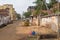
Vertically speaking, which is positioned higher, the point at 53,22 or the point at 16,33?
the point at 53,22

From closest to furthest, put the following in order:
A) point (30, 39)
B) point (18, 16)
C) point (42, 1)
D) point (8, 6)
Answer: point (30, 39) < point (42, 1) < point (8, 6) < point (18, 16)

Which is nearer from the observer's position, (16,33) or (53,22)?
(53,22)

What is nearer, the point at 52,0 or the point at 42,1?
the point at 42,1

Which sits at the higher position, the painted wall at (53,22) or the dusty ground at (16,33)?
the painted wall at (53,22)

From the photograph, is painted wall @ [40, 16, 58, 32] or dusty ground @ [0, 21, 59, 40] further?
painted wall @ [40, 16, 58, 32]

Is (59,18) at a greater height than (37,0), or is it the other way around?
(37,0)

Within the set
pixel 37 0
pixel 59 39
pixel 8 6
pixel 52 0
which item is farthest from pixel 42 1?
pixel 8 6

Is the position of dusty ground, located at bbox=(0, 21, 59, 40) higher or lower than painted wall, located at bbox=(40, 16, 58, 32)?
lower

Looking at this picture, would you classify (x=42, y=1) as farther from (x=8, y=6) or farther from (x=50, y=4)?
(x=8, y=6)

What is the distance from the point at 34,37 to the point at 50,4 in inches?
1243

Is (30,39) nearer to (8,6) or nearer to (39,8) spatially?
(39,8)

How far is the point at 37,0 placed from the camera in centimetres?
3675

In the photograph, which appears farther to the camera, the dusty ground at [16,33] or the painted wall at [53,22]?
the painted wall at [53,22]

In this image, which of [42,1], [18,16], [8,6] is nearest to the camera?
[42,1]
